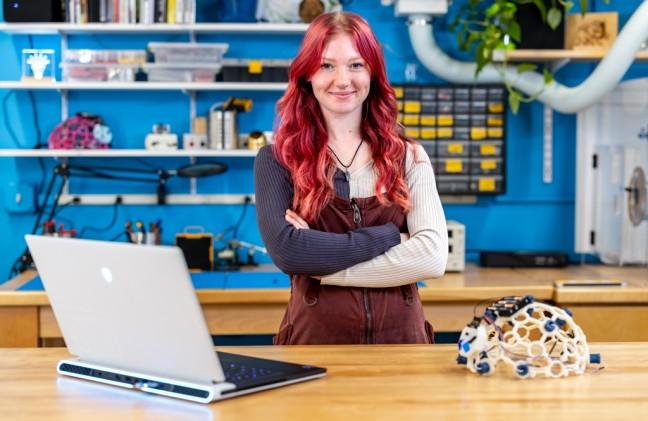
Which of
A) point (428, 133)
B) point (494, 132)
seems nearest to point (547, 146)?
point (494, 132)

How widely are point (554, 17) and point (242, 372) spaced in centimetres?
279

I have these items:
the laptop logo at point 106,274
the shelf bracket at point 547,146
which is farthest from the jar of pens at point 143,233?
the laptop logo at point 106,274

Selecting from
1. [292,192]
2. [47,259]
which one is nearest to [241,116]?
[292,192]

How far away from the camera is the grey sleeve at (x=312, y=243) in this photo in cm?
221

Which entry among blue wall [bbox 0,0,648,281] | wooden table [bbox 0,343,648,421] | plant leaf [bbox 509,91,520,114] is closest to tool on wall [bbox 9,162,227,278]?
blue wall [bbox 0,0,648,281]

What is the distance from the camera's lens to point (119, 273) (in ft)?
5.19

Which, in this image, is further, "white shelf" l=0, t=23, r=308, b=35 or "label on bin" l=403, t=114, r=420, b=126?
"label on bin" l=403, t=114, r=420, b=126

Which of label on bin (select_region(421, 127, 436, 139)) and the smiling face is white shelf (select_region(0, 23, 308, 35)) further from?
the smiling face

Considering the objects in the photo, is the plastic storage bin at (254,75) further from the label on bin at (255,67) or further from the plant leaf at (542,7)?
the plant leaf at (542,7)

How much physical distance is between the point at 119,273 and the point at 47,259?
0.22 metres

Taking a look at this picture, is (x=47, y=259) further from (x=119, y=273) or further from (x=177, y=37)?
(x=177, y=37)

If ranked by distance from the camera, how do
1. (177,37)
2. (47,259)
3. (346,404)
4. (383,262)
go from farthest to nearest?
(177,37), (383,262), (47,259), (346,404)

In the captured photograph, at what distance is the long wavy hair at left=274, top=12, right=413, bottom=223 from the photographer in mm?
2320

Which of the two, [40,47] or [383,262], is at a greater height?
[40,47]
